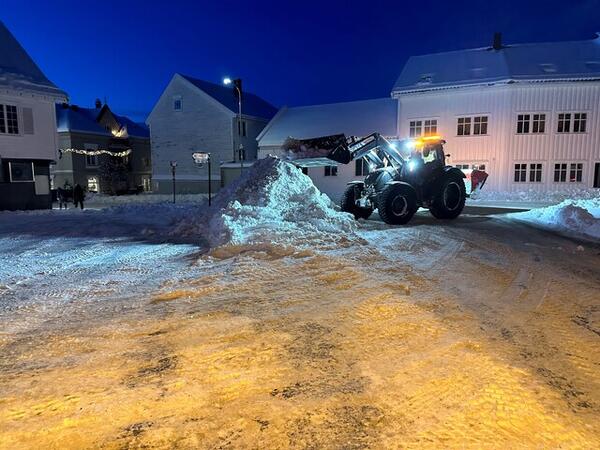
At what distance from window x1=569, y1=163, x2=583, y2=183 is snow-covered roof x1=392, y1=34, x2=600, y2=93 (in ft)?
16.0

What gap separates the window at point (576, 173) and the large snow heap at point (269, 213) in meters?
19.7

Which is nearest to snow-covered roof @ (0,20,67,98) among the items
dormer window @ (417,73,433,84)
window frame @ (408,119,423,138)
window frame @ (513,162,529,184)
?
window frame @ (408,119,423,138)

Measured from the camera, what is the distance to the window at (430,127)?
26938 millimetres

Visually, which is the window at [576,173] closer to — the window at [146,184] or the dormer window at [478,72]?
the dormer window at [478,72]

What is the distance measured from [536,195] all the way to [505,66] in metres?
8.06

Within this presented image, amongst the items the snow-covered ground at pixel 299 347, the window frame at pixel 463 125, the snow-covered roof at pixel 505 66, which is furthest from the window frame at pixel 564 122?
the snow-covered ground at pixel 299 347

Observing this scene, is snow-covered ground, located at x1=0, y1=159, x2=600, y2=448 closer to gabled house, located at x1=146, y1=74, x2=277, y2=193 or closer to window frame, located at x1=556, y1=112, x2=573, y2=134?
window frame, located at x1=556, y1=112, x2=573, y2=134

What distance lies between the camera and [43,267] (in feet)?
25.4

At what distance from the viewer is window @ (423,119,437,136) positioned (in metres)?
26.9

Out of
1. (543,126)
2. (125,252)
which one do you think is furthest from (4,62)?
(543,126)

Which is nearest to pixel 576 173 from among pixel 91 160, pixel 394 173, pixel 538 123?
pixel 538 123

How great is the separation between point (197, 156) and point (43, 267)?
1162 cm

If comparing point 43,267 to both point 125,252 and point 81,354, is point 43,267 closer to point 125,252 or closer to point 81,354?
point 125,252

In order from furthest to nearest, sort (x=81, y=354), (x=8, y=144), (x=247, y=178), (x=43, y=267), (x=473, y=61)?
(x=473, y=61), (x=8, y=144), (x=247, y=178), (x=43, y=267), (x=81, y=354)
